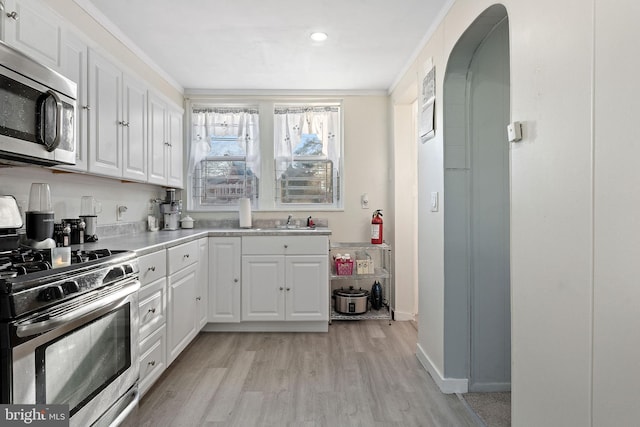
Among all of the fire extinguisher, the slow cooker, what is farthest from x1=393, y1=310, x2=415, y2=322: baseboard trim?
the fire extinguisher

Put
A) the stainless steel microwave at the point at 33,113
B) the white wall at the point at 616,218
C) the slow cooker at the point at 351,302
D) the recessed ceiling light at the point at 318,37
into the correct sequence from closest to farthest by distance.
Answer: the white wall at the point at 616,218, the stainless steel microwave at the point at 33,113, the recessed ceiling light at the point at 318,37, the slow cooker at the point at 351,302

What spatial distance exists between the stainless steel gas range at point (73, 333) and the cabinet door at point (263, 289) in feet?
5.12

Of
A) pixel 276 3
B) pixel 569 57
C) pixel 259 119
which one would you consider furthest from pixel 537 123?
pixel 259 119

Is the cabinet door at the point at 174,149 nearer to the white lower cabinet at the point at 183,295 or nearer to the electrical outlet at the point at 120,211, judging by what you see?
the electrical outlet at the point at 120,211

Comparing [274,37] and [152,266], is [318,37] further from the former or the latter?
[152,266]

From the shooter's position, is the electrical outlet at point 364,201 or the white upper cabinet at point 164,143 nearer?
the white upper cabinet at point 164,143

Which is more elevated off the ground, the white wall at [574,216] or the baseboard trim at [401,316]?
the white wall at [574,216]

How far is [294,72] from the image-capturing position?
11.5 ft

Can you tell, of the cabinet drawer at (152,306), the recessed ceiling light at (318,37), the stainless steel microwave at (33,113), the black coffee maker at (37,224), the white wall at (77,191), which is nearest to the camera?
the stainless steel microwave at (33,113)

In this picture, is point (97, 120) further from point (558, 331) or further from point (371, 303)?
point (371, 303)

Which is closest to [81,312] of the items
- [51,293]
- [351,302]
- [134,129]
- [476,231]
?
[51,293]

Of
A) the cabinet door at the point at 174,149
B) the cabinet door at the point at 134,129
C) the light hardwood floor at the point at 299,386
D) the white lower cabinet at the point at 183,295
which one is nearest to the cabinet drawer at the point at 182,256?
the white lower cabinet at the point at 183,295

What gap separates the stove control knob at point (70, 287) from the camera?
1313 millimetres

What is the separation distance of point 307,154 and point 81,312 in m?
3.01
